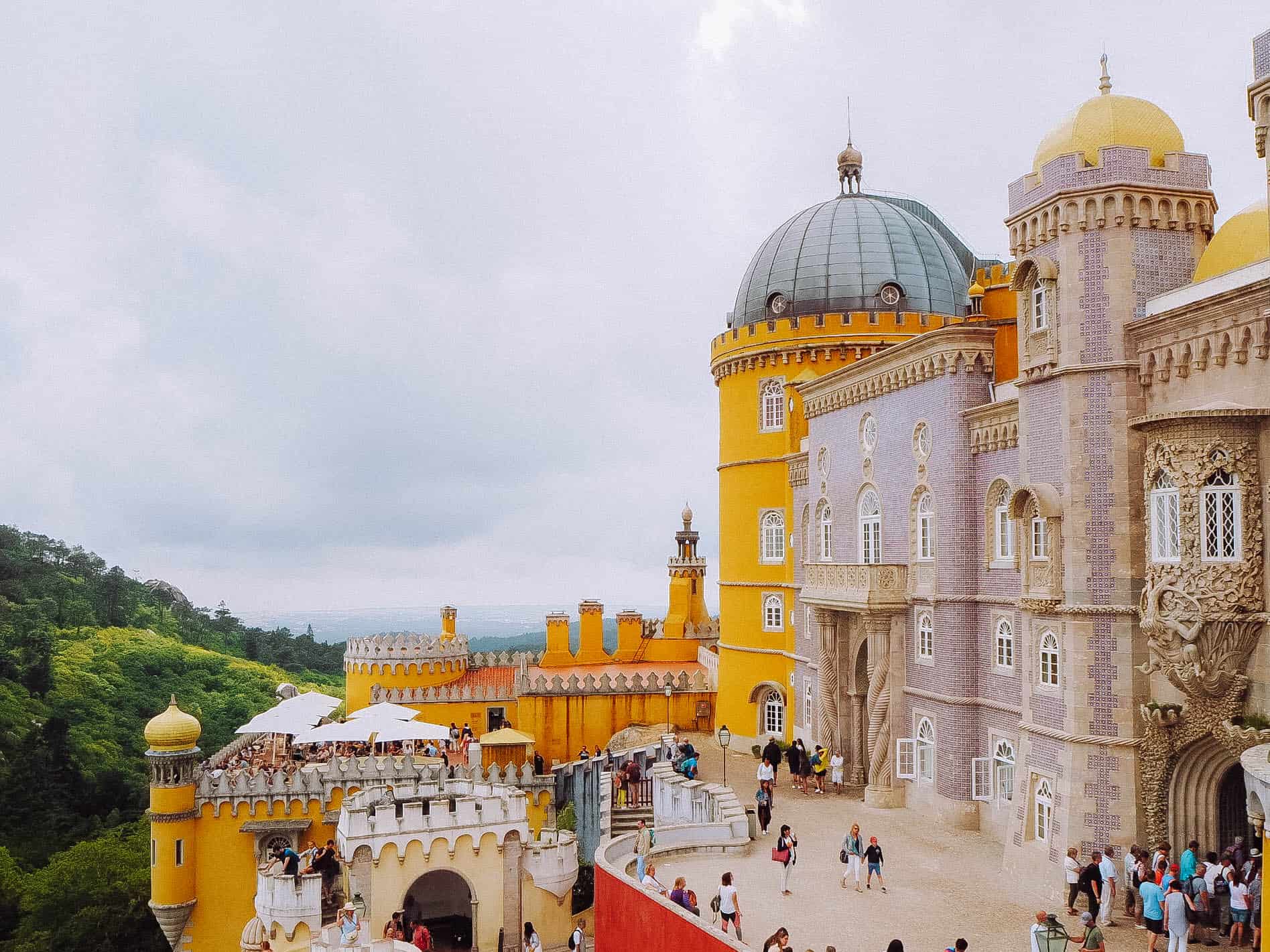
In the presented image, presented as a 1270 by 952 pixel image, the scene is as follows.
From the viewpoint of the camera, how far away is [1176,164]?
17.2 m

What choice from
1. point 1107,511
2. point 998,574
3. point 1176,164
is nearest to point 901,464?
point 998,574

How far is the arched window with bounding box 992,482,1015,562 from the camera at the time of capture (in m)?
20.5

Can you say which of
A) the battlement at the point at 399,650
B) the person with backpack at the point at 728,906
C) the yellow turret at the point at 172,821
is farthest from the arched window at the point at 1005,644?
the battlement at the point at 399,650

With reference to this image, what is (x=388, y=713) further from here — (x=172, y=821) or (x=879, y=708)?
(x=879, y=708)

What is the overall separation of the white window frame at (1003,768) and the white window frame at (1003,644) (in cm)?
143

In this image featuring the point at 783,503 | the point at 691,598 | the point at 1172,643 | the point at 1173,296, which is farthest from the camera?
the point at 691,598

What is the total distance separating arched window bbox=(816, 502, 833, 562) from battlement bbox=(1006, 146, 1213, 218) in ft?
39.3

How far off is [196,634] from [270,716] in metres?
62.8

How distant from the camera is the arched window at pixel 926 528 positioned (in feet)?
74.3

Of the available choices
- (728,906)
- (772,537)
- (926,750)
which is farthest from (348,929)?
(772,537)

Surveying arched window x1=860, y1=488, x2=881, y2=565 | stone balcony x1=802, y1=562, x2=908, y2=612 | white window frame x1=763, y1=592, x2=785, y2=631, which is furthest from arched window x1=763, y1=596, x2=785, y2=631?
arched window x1=860, y1=488, x2=881, y2=565

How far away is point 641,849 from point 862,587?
26.9 ft

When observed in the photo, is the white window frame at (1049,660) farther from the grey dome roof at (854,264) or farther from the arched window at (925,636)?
the grey dome roof at (854,264)

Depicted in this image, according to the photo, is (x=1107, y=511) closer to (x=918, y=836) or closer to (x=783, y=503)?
(x=918, y=836)
